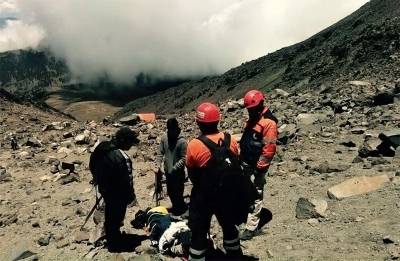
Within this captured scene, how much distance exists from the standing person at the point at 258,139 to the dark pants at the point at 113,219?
7.33ft

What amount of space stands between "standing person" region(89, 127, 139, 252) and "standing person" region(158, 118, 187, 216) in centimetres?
124

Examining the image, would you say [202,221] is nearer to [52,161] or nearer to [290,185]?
[290,185]

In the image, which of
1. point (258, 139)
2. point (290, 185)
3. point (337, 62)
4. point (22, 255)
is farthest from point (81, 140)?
point (337, 62)

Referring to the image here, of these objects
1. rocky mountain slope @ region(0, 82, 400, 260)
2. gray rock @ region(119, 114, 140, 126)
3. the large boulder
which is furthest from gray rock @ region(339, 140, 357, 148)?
gray rock @ region(119, 114, 140, 126)

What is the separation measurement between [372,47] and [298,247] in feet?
136

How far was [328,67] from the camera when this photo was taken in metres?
52.8

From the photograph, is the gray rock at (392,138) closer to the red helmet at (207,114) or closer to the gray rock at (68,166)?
the red helmet at (207,114)

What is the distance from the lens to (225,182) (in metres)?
6.72

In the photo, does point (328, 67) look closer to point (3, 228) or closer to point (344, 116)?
point (344, 116)

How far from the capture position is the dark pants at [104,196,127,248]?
9.09 meters

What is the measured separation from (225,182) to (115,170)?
2.70m

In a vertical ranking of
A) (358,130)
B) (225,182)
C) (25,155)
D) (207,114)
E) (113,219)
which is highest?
(207,114)

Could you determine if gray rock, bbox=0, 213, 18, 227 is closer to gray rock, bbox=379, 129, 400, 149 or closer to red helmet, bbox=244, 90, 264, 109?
red helmet, bbox=244, 90, 264, 109

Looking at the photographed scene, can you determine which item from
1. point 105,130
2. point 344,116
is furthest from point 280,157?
point 105,130
